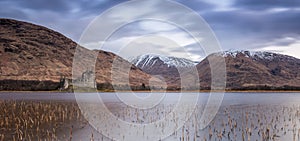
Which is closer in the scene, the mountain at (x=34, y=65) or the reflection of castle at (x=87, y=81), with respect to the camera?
the reflection of castle at (x=87, y=81)

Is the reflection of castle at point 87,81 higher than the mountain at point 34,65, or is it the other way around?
the mountain at point 34,65

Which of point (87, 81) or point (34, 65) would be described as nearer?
point (87, 81)

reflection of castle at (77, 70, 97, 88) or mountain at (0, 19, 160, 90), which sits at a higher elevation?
mountain at (0, 19, 160, 90)

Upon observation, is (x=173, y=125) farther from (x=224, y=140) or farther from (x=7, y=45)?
(x=7, y=45)

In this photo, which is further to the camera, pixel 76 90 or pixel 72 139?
pixel 76 90

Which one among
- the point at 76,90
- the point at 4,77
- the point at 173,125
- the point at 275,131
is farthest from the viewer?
the point at 4,77

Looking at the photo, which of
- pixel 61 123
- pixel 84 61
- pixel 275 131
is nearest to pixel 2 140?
pixel 61 123

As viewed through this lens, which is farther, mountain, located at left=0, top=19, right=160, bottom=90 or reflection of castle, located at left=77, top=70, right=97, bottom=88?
mountain, located at left=0, top=19, right=160, bottom=90

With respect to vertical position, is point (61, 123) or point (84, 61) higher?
point (84, 61)

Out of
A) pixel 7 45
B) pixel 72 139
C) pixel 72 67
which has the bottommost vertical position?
A: pixel 72 139

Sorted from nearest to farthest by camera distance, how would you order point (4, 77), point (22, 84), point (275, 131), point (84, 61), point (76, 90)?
point (275, 131)
point (76, 90)
point (22, 84)
point (4, 77)
point (84, 61)

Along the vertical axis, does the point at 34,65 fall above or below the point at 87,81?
above
